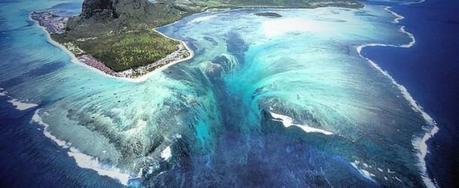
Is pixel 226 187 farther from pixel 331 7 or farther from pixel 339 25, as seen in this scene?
pixel 331 7

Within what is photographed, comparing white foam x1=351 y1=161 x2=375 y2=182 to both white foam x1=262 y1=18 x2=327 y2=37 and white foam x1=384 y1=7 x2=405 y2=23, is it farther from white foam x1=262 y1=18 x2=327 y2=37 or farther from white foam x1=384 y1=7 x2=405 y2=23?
white foam x1=384 y1=7 x2=405 y2=23

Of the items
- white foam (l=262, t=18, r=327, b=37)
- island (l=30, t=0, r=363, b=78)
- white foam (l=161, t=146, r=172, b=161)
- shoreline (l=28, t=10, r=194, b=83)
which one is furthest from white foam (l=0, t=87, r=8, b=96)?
white foam (l=262, t=18, r=327, b=37)

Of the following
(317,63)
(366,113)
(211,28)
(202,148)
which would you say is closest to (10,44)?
(211,28)

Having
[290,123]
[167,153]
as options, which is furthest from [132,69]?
[290,123]

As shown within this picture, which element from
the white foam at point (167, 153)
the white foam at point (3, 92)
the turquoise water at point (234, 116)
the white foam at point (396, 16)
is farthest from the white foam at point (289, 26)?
the white foam at point (3, 92)

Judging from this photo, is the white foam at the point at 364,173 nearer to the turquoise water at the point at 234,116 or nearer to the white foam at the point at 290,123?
the turquoise water at the point at 234,116

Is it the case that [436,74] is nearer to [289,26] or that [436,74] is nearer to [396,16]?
[289,26]
